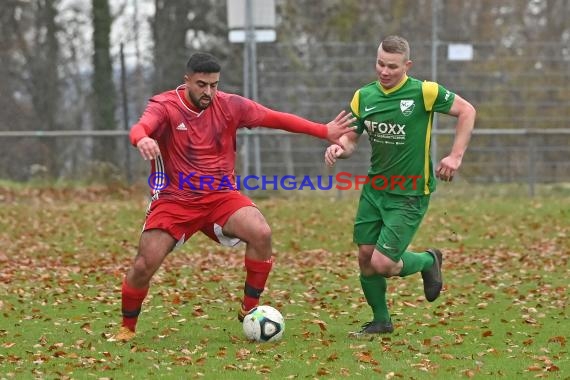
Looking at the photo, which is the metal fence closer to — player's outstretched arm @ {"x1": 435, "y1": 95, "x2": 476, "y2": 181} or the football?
player's outstretched arm @ {"x1": 435, "y1": 95, "x2": 476, "y2": 181}

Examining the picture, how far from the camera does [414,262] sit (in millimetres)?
8586

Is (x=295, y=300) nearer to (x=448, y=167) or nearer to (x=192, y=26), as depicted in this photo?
(x=448, y=167)

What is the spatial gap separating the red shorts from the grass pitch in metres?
0.78

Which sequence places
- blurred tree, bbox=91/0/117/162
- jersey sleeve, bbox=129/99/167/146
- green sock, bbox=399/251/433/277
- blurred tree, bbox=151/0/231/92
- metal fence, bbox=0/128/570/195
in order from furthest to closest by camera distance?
1. blurred tree, bbox=151/0/231/92
2. blurred tree, bbox=91/0/117/162
3. metal fence, bbox=0/128/570/195
4. green sock, bbox=399/251/433/277
5. jersey sleeve, bbox=129/99/167/146

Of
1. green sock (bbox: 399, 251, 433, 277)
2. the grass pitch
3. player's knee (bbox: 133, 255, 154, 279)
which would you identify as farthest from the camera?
green sock (bbox: 399, 251, 433, 277)

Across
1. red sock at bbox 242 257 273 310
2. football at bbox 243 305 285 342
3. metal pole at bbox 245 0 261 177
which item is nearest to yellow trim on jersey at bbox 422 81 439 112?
red sock at bbox 242 257 273 310

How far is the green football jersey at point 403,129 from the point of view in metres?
8.18

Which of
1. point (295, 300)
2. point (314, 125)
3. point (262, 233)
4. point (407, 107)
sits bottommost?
point (295, 300)

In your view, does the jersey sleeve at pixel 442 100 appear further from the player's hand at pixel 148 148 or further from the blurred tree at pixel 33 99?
the blurred tree at pixel 33 99

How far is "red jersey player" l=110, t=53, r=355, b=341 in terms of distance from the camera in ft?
26.8

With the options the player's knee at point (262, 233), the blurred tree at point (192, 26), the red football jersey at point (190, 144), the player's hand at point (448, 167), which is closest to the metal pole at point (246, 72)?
the blurred tree at point (192, 26)

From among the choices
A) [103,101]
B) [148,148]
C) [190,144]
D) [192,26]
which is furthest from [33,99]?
[148,148]

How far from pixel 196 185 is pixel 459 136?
6.10 feet

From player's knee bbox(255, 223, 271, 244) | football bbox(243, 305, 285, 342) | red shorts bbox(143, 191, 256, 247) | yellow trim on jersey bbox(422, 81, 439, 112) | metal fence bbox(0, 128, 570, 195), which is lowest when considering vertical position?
metal fence bbox(0, 128, 570, 195)
